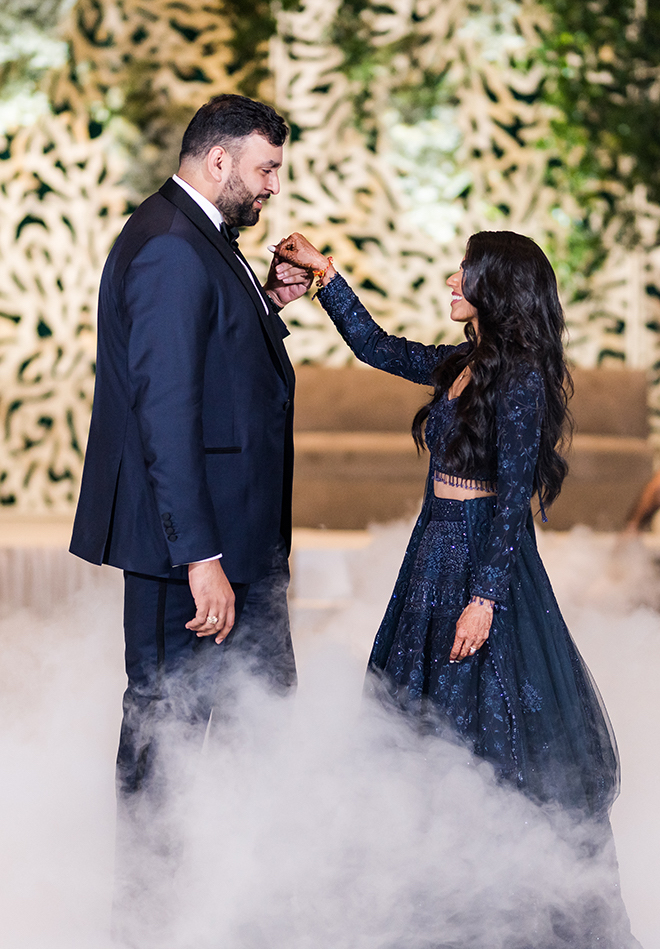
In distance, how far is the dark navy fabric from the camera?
1.63 metres

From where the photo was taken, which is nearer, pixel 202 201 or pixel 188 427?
pixel 188 427

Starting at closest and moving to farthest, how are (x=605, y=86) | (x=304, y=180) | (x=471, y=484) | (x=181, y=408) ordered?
(x=181, y=408) → (x=471, y=484) → (x=605, y=86) → (x=304, y=180)

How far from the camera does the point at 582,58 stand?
16.2ft

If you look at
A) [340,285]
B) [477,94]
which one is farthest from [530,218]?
[340,285]

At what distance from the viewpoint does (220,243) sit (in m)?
1.63

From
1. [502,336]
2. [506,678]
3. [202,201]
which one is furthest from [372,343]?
[506,678]

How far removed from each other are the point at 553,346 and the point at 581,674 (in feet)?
1.98

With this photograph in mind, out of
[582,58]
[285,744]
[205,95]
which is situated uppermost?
[582,58]

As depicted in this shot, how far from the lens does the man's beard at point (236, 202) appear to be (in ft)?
5.42

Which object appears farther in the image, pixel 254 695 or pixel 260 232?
pixel 260 232

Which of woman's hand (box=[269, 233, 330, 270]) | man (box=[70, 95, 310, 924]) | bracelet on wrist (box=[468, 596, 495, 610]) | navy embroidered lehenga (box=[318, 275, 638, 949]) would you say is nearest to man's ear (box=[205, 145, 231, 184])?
man (box=[70, 95, 310, 924])

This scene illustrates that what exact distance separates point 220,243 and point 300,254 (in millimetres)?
428

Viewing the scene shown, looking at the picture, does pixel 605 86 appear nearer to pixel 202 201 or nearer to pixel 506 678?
pixel 202 201

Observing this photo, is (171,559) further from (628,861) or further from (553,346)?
(628,861)
